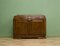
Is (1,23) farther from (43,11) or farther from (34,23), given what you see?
(43,11)

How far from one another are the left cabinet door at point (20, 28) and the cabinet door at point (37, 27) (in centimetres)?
21

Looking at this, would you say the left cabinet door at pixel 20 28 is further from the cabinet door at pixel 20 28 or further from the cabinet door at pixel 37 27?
the cabinet door at pixel 37 27

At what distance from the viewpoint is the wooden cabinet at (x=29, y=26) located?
181 inches

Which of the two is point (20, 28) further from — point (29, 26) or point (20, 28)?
point (29, 26)

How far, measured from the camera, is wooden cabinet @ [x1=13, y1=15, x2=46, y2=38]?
4.60 metres

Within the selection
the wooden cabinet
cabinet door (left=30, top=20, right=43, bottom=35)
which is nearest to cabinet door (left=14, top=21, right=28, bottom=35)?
the wooden cabinet

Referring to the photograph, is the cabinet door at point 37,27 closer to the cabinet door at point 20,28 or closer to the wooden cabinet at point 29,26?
the wooden cabinet at point 29,26

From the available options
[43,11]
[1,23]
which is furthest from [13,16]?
[43,11]

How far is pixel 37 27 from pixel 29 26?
239 mm

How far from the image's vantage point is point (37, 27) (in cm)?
462

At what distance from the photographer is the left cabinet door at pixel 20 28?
460cm

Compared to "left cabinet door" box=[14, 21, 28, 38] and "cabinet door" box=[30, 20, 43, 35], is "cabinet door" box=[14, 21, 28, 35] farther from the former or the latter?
"cabinet door" box=[30, 20, 43, 35]

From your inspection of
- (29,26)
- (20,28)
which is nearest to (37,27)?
(29,26)

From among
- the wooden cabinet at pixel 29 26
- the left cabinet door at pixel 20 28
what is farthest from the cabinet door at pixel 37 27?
the left cabinet door at pixel 20 28
